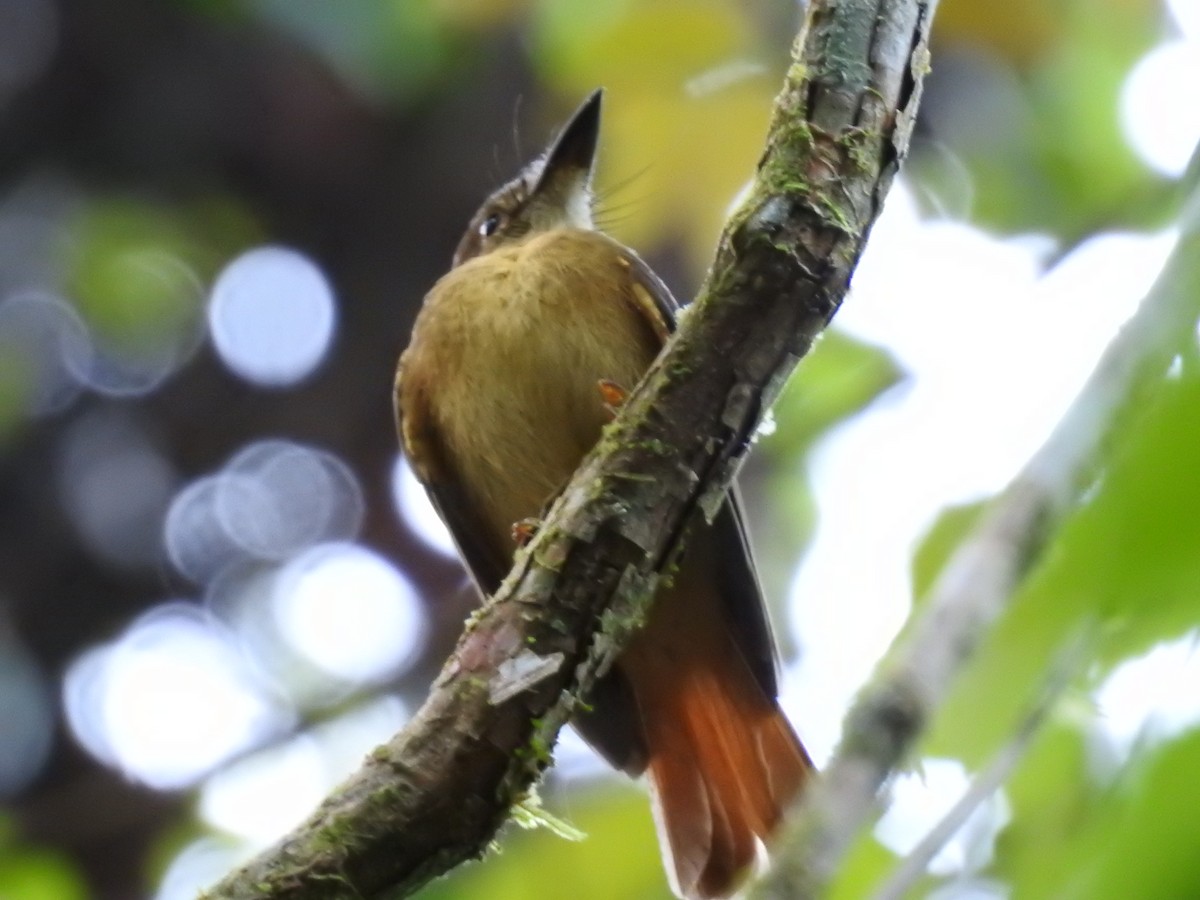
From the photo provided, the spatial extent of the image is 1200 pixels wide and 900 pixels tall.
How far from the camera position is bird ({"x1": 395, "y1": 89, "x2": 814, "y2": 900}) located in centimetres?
279

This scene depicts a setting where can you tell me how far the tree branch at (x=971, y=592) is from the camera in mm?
1045

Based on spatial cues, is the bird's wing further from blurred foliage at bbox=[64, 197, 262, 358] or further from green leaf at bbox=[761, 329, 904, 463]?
blurred foliage at bbox=[64, 197, 262, 358]

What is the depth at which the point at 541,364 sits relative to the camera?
9.30ft

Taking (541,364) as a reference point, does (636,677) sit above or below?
below

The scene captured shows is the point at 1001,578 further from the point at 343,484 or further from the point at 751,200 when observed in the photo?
the point at 343,484

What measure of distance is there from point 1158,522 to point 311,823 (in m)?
1.36

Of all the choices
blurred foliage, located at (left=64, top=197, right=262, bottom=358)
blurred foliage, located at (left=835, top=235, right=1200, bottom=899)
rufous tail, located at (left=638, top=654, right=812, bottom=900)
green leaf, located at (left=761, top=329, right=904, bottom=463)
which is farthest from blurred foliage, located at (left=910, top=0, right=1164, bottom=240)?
blurred foliage, located at (left=64, top=197, right=262, bottom=358)

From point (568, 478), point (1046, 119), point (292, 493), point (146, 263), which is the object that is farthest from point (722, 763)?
point (146, 263)

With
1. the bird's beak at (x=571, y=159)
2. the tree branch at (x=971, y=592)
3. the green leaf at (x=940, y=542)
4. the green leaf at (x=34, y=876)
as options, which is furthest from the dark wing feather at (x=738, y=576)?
the green leaf at (x=34, y=876)

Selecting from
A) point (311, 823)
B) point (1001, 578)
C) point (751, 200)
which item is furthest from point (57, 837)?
point (1001, 578)

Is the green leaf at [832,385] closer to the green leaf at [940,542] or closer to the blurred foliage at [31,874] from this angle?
the green leaf at [940,542]

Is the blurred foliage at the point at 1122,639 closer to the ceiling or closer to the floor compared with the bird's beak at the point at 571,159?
closer to the floor

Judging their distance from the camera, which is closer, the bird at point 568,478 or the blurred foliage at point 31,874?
the bird at point 568,478

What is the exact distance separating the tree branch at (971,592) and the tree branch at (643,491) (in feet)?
1.79
